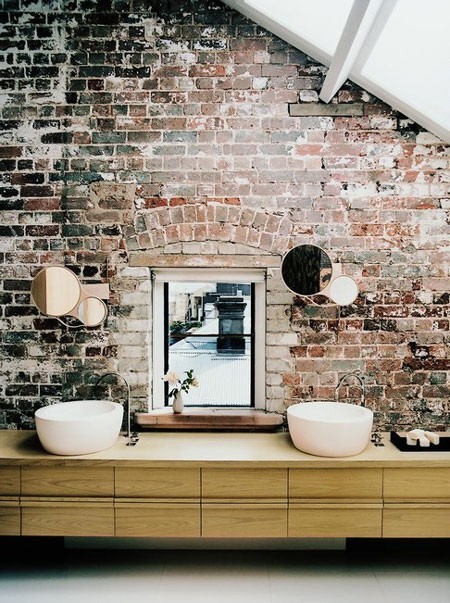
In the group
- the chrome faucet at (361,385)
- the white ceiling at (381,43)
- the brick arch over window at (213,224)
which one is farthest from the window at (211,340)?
the white ceiling at (381,43)

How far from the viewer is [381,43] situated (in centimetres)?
253

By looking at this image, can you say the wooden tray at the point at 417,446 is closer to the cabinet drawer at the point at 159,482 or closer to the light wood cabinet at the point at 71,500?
the cabinet drawer at the point at 159,482

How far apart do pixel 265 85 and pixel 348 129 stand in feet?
1.88

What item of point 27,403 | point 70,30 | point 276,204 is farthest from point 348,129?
point 27,403

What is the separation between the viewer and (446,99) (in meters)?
2.73

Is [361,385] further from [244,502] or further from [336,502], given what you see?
[244,502]

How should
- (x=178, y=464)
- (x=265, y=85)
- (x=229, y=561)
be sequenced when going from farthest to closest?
(x=265, y=85) < (x=229, y=561) < (x=178, y=464)

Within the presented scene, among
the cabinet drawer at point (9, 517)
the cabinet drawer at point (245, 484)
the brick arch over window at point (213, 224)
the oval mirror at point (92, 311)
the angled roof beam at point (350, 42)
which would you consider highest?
the angled roof beam at point (350, 42)

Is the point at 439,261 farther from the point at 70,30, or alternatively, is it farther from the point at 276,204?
the point at 70,30

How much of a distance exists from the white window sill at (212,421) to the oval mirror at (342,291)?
0.80m

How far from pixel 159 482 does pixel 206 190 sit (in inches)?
67.4

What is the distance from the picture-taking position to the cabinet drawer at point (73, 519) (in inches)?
106

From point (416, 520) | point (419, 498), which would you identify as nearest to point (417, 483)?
point (419, 498)

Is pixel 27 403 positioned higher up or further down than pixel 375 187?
further down
